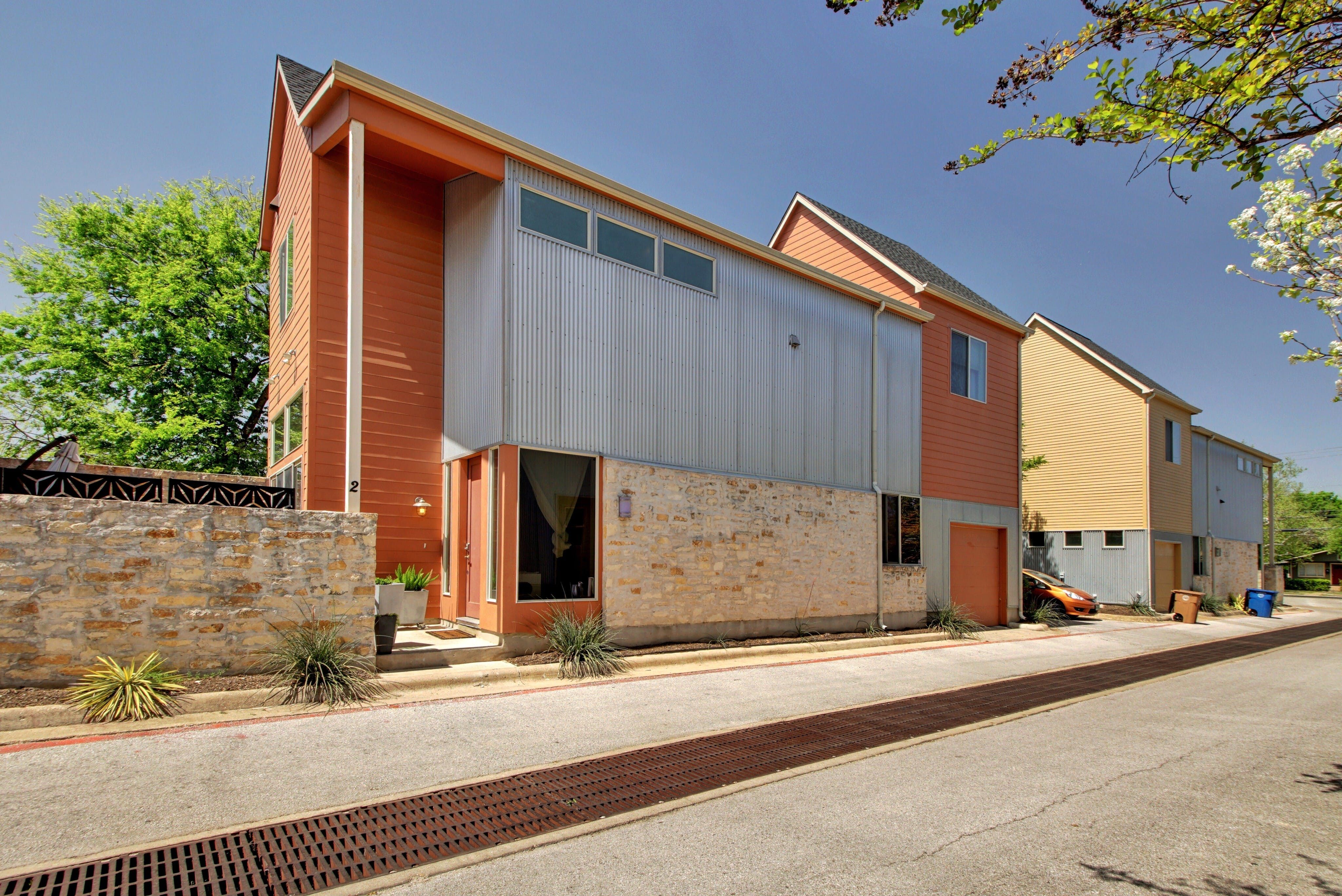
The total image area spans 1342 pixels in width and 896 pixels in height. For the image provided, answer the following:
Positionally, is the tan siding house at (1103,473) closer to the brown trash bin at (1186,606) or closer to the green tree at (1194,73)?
the brown trash bin at (1186,606)

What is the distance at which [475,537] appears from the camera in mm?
10359

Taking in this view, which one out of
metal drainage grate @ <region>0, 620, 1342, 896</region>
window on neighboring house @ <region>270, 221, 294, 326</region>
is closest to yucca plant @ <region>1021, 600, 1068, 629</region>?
metal drainage grate @ <region>0, 620, 1342, 896</region>

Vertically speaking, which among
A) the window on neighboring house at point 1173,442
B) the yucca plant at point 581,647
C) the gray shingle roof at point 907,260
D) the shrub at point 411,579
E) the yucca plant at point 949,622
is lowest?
the yucca plant at point 949,622

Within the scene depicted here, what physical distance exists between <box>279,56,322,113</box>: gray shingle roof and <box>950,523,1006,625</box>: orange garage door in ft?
52.3

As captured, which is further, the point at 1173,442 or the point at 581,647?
the point at 1173,442

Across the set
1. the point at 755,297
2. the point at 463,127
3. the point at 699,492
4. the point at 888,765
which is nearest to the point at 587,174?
the point at 463,127

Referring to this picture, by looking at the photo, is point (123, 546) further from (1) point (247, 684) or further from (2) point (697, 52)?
(2) point (697, 52)

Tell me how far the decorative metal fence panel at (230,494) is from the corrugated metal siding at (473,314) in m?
2.46

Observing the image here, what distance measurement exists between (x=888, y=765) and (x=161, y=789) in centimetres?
532

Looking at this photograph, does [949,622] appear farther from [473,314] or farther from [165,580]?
[165,580]

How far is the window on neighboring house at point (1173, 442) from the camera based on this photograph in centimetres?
2697

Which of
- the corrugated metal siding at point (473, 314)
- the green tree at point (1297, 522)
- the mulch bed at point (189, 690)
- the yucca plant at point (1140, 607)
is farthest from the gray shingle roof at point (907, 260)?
the green tree at point (1297, 522)

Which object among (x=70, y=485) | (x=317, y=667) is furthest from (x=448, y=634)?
(x=70, y=485)

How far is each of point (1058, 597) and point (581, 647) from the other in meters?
17.7
